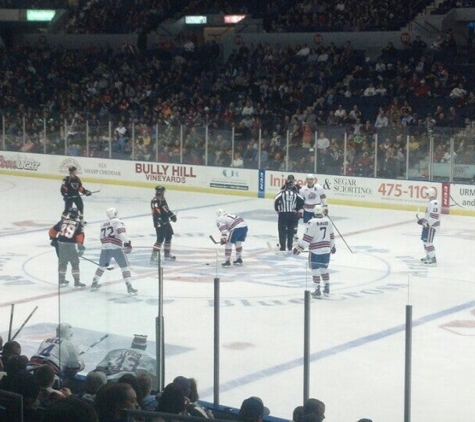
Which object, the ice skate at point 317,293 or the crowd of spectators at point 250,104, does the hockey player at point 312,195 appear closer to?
the crowd of spectators at point 250,104

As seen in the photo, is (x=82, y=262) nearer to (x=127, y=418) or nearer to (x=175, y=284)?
(x=175, y=284)

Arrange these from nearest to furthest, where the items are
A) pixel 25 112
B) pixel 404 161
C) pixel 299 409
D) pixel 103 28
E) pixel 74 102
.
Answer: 1. pixel 299 409
2. pixel 404 161
3. pixel 25 112
4. pixel 74 102
5. pixel 103 28

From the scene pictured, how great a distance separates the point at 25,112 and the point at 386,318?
23.0 meters

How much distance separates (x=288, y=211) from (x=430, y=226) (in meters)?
2.42

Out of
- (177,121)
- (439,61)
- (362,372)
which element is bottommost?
(362,372)

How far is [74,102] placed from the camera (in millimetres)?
31391

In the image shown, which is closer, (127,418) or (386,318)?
(127,418)

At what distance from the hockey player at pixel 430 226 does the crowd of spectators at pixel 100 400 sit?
951 cm

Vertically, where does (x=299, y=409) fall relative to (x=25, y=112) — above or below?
below

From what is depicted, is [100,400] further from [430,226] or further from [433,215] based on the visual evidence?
[433,215]

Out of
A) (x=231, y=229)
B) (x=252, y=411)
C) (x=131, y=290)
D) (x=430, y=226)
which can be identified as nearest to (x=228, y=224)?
(x=231, y=229)

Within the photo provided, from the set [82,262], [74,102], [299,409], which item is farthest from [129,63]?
[299,409]

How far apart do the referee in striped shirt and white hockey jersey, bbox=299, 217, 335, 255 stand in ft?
11.5

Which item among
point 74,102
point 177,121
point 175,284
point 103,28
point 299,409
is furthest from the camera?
point 103,28
